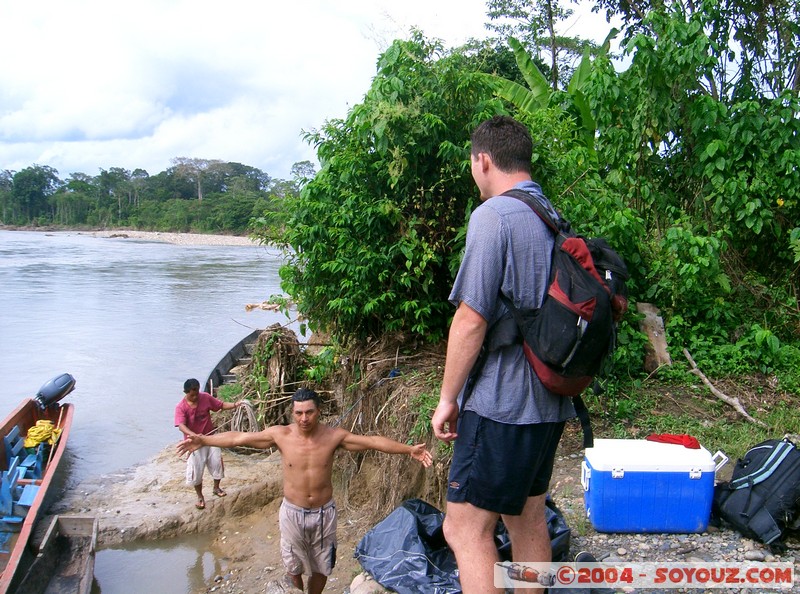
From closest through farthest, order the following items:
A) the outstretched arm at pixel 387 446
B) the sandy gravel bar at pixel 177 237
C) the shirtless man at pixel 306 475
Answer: the outstretched arm at pixel 387 446, the shirtless man at pixel 306 475, the sandy gravel bar at pixel 177 237

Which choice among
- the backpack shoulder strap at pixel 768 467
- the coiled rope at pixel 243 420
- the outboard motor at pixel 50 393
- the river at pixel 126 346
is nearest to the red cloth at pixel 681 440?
the backpack shoulder strap at pixel 768 467

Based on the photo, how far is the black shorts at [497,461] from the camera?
2.29 m

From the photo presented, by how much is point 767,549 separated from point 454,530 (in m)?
2.27

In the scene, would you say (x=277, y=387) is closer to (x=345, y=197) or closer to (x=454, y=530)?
(x=345, y=197)

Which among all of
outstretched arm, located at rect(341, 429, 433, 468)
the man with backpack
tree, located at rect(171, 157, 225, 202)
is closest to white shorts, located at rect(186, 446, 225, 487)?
outstretched arm, located at rect(341, 429, 433, 468)

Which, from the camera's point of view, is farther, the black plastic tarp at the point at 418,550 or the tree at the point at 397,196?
the tree at the point at 397,196

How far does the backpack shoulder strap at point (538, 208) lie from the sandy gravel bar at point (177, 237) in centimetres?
5921

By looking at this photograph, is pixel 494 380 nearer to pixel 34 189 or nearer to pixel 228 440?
pixel 228 440

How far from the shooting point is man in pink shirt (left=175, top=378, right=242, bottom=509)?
7.40 m

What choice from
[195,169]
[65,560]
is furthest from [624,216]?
[195,169]

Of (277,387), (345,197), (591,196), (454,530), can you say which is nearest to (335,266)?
(345,197)

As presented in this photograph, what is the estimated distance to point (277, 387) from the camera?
877 centimetres

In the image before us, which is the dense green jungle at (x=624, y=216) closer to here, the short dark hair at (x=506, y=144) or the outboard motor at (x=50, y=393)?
the short dark hair at (x=506, y=144)

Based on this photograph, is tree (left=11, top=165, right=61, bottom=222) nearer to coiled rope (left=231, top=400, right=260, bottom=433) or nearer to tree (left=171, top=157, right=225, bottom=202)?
tree (left=171, top=157, right=225, bottom=202)
